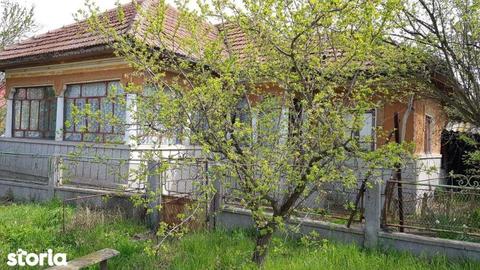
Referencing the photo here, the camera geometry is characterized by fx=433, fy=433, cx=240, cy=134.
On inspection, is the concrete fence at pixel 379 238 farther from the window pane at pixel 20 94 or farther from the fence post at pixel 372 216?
the window pane at pixel 20 94

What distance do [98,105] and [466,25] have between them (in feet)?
28.2

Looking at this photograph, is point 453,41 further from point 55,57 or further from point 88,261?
point 55,57

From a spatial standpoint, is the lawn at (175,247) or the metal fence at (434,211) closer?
the lawn at (175,247)

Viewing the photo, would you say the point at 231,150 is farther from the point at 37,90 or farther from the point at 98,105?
the point at 37,90

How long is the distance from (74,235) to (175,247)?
1.80 metres

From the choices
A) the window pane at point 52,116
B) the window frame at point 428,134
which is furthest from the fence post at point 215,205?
the window frame at point 428,134

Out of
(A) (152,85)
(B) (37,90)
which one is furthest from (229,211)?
(B) (37,90)

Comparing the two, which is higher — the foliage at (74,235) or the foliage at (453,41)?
the foliage at (453,41)

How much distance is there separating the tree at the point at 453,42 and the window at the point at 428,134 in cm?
490

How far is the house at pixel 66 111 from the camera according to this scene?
1016 centimetres

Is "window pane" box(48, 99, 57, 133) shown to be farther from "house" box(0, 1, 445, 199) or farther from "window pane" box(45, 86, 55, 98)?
"window pane" box(45, 86, 55, 98)

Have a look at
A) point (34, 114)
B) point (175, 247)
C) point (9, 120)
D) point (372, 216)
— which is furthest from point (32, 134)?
point (372, 216)

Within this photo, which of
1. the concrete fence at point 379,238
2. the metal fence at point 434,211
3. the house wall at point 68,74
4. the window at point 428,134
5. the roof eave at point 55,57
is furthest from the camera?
the window at point 428,134

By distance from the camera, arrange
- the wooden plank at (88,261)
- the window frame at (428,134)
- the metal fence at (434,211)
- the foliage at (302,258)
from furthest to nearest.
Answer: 1. the window frame at (428,134)
2. the metal fence at (434,211)
3. the foliage at (302,258)
4. the wooden plank at (88,261)
